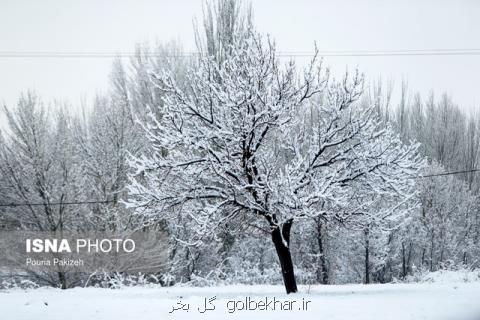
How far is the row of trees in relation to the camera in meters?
11.4

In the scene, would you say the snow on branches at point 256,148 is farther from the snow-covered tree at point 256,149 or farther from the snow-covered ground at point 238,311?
the snow-covered ground at point 238,311

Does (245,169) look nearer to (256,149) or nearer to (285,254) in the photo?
(256,149)

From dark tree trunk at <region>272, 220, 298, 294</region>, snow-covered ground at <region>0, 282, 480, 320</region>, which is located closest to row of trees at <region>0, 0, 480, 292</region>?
dark tree trunk at <region>272, 220, 298, 294</region>

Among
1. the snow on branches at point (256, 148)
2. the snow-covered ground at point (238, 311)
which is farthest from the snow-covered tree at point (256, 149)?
the snow-covered ground at point (238, 311)

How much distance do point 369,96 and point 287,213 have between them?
29846 mm

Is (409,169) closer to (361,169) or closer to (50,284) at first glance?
(361,169)

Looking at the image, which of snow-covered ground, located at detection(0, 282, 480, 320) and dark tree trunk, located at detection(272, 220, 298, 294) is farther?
dark tree trunk, located at detection(272, 220, 298, 294)

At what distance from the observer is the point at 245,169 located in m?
11.5

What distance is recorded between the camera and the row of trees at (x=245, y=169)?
1140 centimetres

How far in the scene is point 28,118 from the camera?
19484 millimetres

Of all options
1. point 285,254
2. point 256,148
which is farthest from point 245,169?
point 285,254

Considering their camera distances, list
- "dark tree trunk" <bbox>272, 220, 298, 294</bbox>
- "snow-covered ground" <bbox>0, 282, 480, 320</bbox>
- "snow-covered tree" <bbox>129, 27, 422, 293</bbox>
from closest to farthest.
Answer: "snow-covered ground" <bbox>0, 282, 480, 320</bbox>
"snow-covered tree" <bbox>129, 27, 422, 293</bbox>
"dark tree trunk" <bbox>272, 220, 298, 294</bbox>

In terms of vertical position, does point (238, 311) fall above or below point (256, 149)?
below

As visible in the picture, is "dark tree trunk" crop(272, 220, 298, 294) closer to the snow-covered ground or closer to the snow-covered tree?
the snow-covered tree
